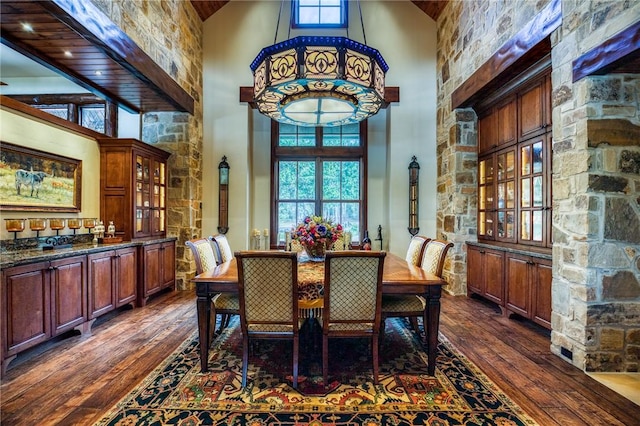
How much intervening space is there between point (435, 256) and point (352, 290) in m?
1.04

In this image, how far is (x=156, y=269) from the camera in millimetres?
4320

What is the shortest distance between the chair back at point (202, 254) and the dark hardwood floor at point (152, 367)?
31.5 inches

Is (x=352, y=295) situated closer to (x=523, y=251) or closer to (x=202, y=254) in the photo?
(x=202, y=254)

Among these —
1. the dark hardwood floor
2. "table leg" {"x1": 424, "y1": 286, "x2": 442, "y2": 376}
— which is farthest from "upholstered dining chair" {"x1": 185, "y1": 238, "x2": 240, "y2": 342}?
"table leg" {"x1": 424, "y1": 286, "x2": 442, "y2": 376}

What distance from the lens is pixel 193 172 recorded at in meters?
5.12

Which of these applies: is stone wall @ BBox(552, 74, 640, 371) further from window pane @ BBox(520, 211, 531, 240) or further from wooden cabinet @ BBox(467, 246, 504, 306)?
wooden cabinet @ BBox(467, 246, 504, 306)

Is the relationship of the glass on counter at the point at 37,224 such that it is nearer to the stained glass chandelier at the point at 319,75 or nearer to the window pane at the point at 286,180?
the stained glass chandelier at the point at 319,75

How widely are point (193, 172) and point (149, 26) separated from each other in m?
2.11

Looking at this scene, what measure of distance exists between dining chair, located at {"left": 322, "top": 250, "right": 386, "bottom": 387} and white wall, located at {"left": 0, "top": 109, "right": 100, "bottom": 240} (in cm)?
318

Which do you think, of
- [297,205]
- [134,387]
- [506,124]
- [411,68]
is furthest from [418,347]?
[411,68]

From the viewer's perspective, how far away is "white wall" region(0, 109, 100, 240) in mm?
2947

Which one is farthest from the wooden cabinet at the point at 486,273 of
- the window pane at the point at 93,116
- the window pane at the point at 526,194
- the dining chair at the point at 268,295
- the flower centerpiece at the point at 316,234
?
the window pane at the point at 93,116

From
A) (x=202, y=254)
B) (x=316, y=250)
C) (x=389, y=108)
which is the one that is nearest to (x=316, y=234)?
(x=316, y=250)

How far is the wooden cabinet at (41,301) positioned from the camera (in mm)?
2324
